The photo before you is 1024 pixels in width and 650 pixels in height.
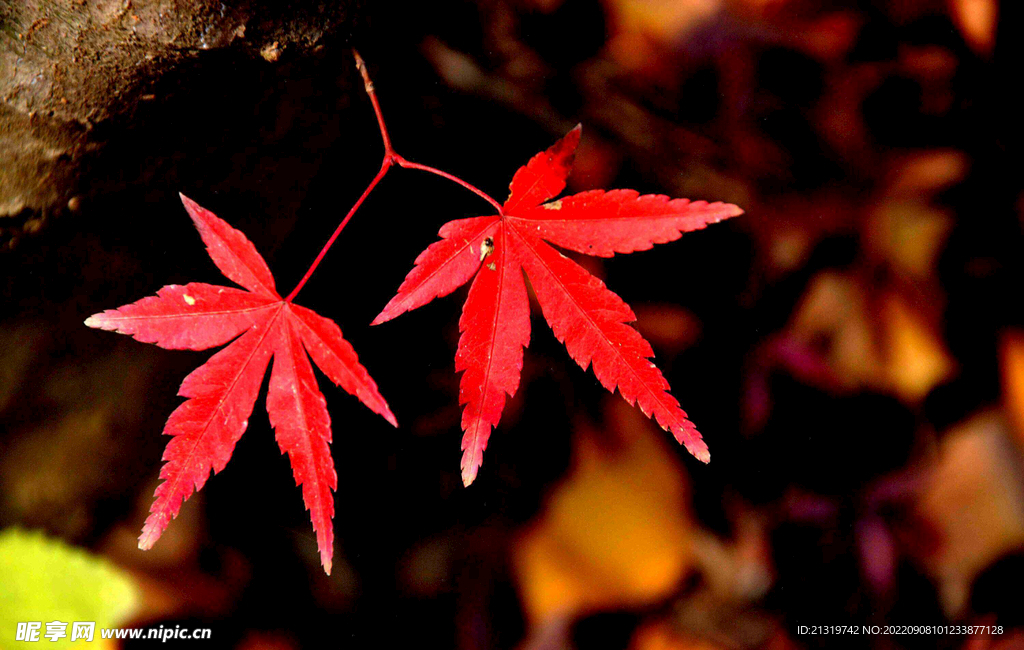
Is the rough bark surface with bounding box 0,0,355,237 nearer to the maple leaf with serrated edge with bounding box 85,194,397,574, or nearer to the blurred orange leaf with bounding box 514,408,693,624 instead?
the maple leaf with serrated edge with bounding box 85,194,397,574

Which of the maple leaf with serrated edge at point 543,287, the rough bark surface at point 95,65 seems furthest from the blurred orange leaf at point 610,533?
the rough bark surface at point 95,65

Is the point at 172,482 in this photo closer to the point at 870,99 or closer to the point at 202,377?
the point at 202,377

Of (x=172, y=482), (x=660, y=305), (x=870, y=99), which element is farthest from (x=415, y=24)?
(x=870, y=99)

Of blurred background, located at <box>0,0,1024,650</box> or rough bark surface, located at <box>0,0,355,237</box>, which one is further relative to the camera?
blurred background, located at <box>0,0,1024,650</box>

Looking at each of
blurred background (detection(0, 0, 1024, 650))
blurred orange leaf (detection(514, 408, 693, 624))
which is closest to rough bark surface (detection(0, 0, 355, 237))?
blurred background (detection(0, 0, 1024, 650))

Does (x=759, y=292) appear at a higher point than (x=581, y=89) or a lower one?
lower

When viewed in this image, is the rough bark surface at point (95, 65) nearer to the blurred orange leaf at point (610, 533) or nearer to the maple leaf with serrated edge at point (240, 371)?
the maple leaf with serrated edge at point (240, 371)

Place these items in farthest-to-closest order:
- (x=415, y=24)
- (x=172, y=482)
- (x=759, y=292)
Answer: (x=759, y=292), (x=415, y=24), (x=172, y=482)

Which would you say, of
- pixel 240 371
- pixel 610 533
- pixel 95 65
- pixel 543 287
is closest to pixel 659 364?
pixel 610 533
